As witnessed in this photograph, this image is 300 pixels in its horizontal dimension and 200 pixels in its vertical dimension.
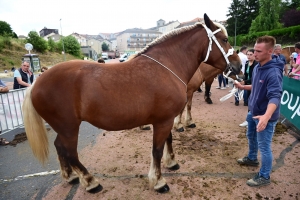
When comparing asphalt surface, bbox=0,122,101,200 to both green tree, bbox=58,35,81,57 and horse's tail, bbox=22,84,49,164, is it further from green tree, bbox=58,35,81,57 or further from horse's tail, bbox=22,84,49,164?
green tree, bbox=58,35,81,57

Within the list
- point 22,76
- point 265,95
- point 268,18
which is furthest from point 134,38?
point 265,95

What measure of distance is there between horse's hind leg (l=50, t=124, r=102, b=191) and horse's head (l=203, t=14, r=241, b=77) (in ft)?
7.07

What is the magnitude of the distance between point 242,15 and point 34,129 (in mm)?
55846

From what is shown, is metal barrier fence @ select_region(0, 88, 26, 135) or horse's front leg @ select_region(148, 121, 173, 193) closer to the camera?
horse's front leg @ select_region(148, 121, 173, 193)

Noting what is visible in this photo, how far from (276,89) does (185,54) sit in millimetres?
1231

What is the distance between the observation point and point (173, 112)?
2.55m

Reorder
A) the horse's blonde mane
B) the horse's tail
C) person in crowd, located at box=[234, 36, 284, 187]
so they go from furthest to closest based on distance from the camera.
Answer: the horse's blonde mane, the horse's tail, person in crowd, located at box=[234, 36, 284, 187]

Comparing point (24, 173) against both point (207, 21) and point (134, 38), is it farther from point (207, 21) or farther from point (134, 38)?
point (134, 38)

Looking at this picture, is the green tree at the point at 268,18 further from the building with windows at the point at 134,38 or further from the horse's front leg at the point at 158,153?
the building with windows at the point at 134,38

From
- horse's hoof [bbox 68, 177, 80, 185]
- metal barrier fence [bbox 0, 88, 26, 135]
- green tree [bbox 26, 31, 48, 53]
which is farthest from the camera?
green tree [bbox 26, 31, 48, 53]

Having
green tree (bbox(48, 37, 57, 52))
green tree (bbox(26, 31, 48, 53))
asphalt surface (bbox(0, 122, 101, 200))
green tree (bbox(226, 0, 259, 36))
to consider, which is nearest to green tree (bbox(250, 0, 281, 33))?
green tree (bbox(226, 0, 259, 36))

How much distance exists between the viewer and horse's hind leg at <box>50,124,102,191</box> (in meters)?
2.48

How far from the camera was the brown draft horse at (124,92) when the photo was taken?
7.56 ft

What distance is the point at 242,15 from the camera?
156ft
